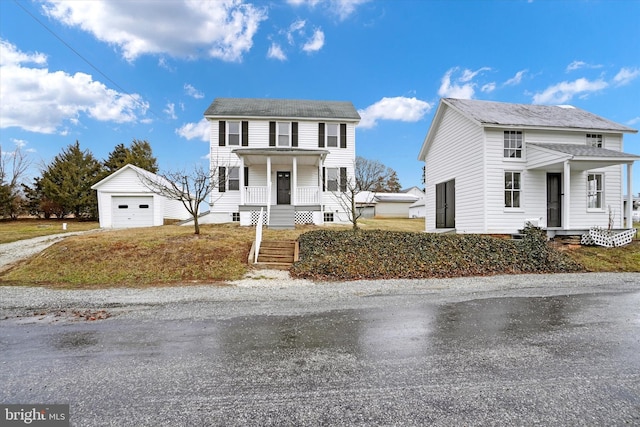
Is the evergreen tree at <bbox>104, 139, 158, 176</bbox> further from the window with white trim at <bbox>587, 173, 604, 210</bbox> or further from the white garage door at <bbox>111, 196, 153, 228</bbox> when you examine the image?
the window with white trim at <bbox>587, 173, 604, 210</bbox>

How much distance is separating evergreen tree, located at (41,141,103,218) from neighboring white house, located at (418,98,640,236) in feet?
98.8

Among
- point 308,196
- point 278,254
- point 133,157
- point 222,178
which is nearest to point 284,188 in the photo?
point 308,196

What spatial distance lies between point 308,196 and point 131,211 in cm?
1224

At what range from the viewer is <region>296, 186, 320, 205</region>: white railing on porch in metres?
17.2

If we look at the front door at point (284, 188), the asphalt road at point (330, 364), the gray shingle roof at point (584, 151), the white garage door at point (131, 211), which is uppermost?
the gray shingle roof at point (584, 151)

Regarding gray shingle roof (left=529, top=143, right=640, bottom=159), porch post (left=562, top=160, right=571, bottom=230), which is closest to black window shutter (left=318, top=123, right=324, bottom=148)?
gray shingle roof (left=529, top=143, right=640, bottom=159)

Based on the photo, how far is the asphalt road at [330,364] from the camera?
2422 millimetres

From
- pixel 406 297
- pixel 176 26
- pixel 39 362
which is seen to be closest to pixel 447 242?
pixel 406 297

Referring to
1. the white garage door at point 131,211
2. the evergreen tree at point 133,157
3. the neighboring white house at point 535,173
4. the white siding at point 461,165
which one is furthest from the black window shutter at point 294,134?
the evergreen tree at point 133,157

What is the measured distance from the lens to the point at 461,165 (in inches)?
561

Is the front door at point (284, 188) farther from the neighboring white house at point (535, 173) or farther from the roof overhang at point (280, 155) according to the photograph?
the neighboring white house at point (535, 173)

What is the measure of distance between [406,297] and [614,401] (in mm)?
3951

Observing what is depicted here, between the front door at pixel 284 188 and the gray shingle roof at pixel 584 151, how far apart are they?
39.6 feet

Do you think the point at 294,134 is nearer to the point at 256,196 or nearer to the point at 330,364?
the point at 256,196
